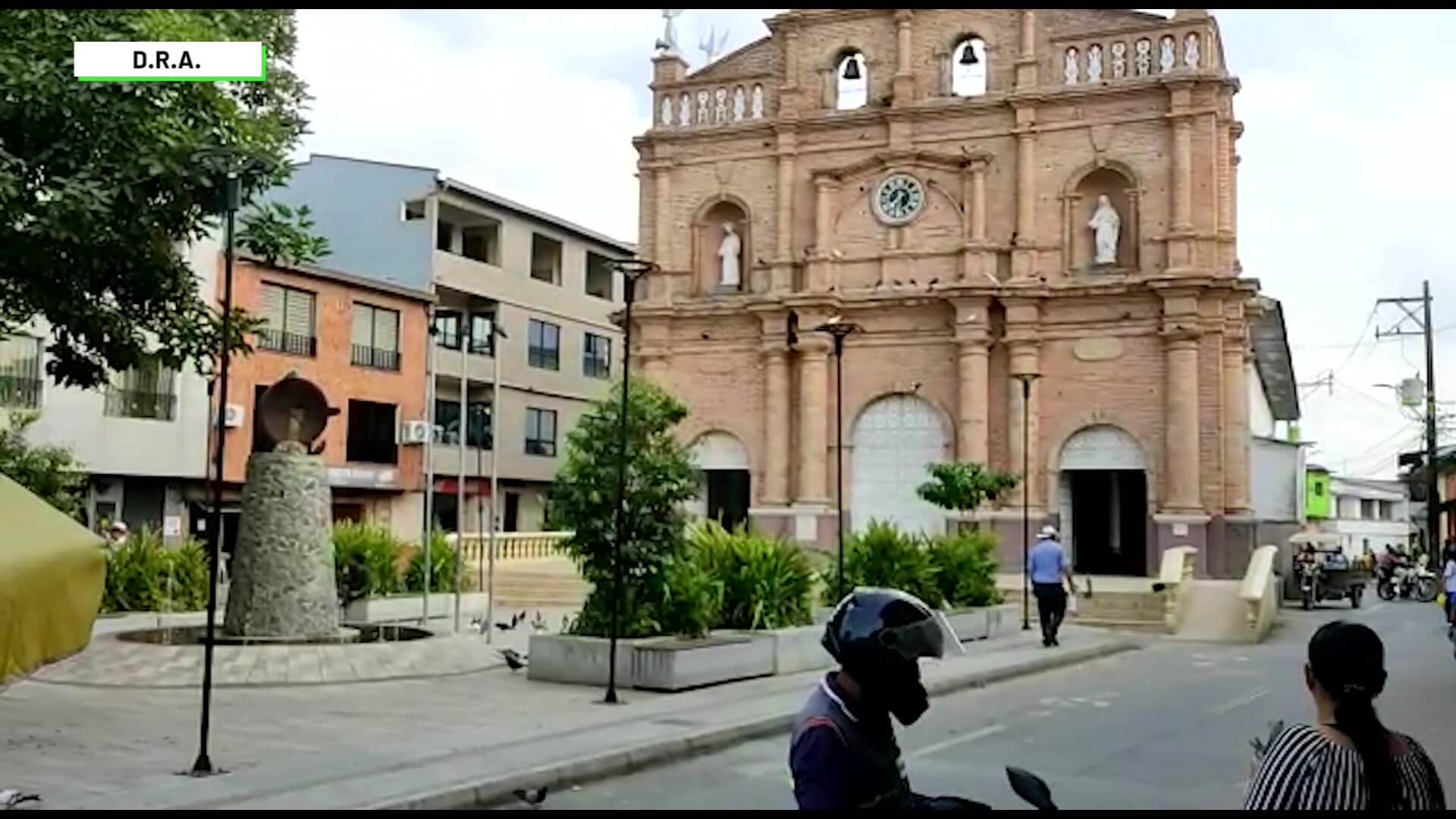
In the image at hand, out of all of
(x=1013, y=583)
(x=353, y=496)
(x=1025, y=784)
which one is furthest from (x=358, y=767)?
(x=353, y=496)

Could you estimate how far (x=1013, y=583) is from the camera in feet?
107

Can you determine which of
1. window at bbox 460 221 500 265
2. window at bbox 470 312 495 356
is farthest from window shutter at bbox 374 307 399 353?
window at bbox 460 221 500 265

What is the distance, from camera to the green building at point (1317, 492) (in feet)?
175

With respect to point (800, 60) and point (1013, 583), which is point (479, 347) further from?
point (1013, 583)

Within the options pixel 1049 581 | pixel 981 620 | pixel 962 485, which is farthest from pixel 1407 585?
pixel 1049 581

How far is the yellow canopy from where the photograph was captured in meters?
6.82

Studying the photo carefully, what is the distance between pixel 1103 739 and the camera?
12.9 meters

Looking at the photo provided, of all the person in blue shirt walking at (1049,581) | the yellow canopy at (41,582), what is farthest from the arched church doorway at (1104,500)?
the yellow canopy at (41,582)

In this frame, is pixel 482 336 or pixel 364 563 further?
pixel 482 336

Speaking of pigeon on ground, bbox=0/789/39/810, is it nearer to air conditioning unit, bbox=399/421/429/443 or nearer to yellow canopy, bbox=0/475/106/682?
yellow canopy, bbox=0/475/106/682

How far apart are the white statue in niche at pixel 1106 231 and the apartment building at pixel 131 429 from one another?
20499 mm

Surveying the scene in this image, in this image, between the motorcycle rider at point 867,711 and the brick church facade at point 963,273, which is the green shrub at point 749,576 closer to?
the motorcycle rider at point 867,711

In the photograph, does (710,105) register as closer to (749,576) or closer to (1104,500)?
(1104,500)

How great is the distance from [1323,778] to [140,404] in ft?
113
